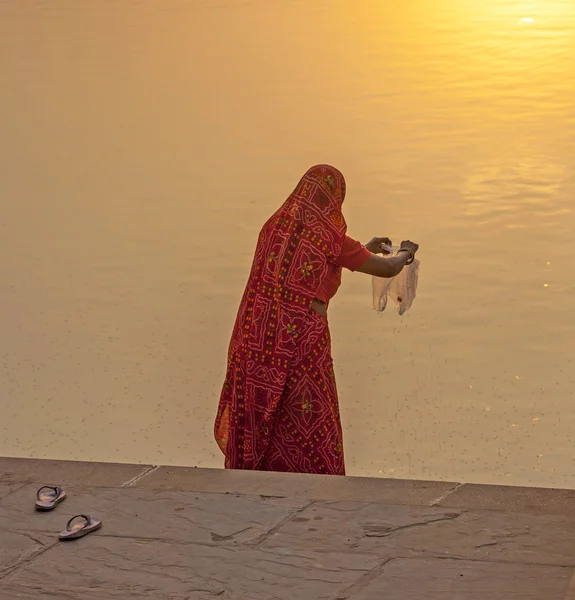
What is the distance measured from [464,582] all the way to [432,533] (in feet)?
0.82

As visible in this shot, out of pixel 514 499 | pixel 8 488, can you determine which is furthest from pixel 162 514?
pixel 514 499

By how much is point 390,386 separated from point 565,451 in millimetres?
973

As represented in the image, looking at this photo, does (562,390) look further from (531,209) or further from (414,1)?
(414,1)

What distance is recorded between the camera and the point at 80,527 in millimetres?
2607

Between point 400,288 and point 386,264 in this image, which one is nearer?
point 386,264

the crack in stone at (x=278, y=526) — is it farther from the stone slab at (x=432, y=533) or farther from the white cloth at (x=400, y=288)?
the white cloth at (x=400, y=288)

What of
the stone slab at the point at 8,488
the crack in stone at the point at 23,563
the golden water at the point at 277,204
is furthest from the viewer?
the golden water at the point at 277,204

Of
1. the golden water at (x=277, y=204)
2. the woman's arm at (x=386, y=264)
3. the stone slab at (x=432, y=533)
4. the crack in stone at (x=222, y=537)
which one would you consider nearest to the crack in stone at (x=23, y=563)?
the crack in stone at (x=222, y=537)

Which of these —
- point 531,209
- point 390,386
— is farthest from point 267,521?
point 531,209

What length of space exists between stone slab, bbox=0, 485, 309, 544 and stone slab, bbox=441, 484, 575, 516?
1.18 ft

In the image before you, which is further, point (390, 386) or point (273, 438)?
point (390, 386)

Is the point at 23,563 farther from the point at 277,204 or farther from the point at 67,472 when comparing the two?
the point at 277,204

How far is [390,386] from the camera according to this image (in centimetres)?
526

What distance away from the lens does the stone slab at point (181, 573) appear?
2293mm
